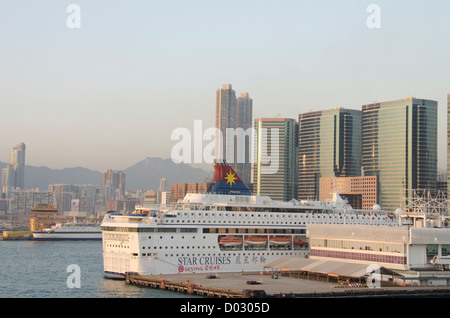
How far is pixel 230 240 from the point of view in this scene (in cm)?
4953

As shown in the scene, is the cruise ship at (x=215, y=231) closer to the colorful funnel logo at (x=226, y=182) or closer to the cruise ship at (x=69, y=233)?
the colorful funnel logo at (x=226, y=182)

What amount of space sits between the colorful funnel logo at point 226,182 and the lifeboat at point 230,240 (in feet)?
13.5

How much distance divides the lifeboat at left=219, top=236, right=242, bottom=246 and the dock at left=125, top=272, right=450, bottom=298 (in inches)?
141

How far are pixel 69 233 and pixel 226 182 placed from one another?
8053 cm

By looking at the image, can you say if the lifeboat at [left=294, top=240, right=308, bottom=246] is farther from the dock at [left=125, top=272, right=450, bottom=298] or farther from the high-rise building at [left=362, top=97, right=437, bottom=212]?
the high-rise building at [left=362, top=97, right=437, bottom=212]

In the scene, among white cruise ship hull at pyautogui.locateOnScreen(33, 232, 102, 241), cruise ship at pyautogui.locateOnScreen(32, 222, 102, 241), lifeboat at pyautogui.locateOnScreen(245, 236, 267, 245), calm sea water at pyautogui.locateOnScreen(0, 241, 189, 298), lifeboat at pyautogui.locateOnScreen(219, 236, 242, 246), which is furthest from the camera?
cruise ship at pyautogui.locateOnScreen(32, 222, 102, 241)

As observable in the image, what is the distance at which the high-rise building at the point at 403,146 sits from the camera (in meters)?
136

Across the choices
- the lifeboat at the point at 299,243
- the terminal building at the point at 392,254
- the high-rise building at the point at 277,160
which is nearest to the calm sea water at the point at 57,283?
the terminal building at the point at 392,254

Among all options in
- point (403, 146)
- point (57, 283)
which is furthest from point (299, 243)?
point (403, 146)

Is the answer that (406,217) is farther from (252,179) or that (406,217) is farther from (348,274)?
(252,179)

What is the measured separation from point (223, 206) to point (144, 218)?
6.61 m

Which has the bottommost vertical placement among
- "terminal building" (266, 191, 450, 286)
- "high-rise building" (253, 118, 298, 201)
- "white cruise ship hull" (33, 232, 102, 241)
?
"white cruise ship hull" (33, 232, 102, 241)

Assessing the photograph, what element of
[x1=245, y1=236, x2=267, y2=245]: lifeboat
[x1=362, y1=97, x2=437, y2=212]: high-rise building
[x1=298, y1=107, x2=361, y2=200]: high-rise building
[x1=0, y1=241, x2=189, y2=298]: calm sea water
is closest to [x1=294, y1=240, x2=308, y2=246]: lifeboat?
[x1=245, y1=236, x2=267, y2=245]: lifeboat

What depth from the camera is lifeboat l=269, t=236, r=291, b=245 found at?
51.5m
